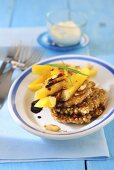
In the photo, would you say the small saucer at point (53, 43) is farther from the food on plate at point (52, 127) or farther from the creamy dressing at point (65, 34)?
the food on plate at point (52, 127)

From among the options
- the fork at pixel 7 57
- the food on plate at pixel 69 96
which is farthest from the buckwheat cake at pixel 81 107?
the fork at pixel 7 57

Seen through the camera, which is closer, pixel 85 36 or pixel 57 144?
pixel 57 144

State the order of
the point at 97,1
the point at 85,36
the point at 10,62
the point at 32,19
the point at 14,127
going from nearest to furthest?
the point at 14,127, the point at 10,62, the point at 85,36, the point at 32,19, the point at 97,1

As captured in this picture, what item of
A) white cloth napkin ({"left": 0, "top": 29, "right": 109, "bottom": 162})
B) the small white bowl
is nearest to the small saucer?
the small white bowl

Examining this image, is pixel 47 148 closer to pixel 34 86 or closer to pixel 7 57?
pixel 34 86

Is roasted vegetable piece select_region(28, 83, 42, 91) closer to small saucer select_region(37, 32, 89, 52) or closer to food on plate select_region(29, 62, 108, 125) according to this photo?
food on plate select_region(29, 62, 108, 125)

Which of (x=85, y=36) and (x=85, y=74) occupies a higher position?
(x=85, y=36)

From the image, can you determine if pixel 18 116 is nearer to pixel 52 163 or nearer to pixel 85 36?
pixel 52 163

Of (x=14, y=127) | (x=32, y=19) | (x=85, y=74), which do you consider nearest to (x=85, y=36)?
(x=32, y=19)
